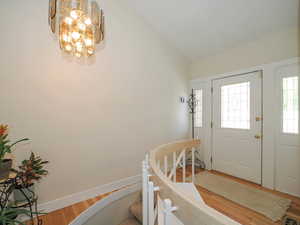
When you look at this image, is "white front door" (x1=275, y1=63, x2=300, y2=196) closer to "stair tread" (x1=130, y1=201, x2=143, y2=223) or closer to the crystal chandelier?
"stair tread" (x1=130, y1=201, x2=143, y2=223)

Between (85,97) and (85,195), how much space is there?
1495mm

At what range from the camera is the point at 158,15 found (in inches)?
113

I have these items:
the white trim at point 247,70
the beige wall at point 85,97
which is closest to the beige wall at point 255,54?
the white trim at point 247,70

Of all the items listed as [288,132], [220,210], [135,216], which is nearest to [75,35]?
[135,216]

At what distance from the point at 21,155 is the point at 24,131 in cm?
30

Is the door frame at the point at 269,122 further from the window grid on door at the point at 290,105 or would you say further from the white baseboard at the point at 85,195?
the white baseboard at the point at 85,195

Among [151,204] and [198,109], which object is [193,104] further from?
[151,204]

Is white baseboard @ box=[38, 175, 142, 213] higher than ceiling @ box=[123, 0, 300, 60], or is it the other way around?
ceiling @ box=[123, 0, 300, 60]

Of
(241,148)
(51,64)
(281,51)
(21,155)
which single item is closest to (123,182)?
(21,155)

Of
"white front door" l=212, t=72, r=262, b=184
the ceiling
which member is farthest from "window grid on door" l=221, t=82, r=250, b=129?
the ceiling

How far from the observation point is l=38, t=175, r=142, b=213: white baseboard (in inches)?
80.0

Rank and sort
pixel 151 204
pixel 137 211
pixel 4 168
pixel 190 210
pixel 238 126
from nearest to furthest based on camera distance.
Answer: pixel 190 210
pixel 151 204
pixel 4 168
pixel 137 211
pixel 238 126

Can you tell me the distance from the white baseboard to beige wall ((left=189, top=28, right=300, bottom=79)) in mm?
2856

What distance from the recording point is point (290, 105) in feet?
8.01
